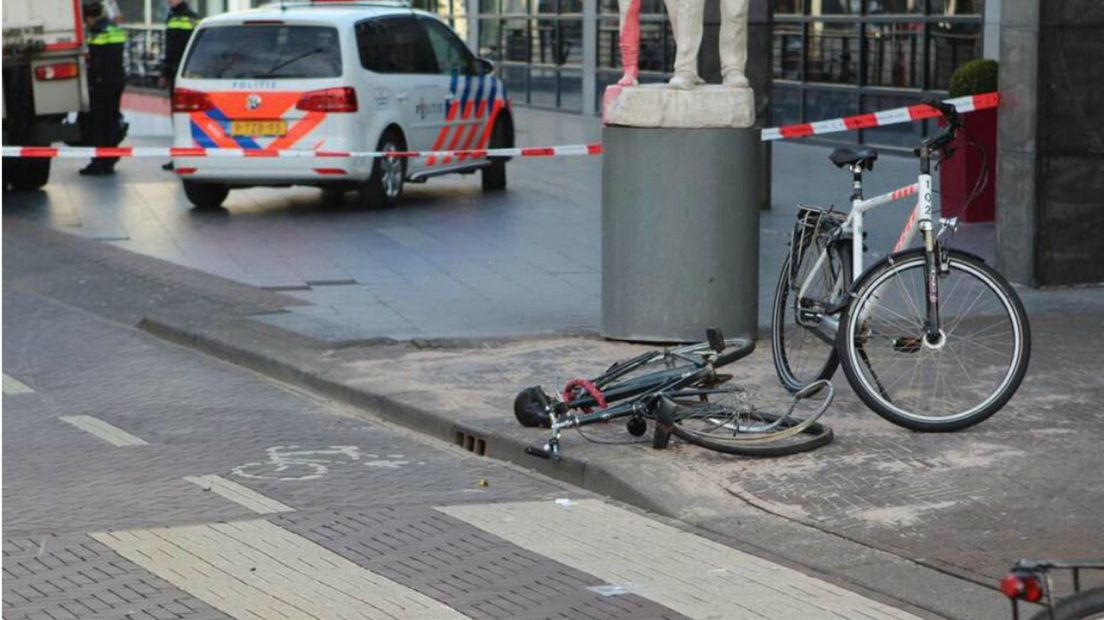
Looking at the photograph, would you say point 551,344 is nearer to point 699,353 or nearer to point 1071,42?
point 699,353

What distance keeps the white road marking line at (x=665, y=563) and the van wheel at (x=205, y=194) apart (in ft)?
37.1

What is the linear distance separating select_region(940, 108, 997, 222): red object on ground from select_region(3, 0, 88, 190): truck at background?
8.56 metres

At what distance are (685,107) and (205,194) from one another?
8650mm

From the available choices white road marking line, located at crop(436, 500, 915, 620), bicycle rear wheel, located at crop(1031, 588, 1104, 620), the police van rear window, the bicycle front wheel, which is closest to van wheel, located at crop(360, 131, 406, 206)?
the police van rear window

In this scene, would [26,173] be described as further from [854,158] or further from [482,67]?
[854,158]

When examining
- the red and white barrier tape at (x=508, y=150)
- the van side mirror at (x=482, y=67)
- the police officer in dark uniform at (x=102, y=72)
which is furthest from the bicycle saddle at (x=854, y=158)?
the police officer in dark uniform at (x=102, y=72)

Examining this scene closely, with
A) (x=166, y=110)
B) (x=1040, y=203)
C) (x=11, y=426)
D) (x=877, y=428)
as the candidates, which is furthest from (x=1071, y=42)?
(x=166, y=110)

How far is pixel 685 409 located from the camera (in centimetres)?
822

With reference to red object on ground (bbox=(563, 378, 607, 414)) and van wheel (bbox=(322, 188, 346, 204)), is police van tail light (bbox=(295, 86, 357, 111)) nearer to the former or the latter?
van wheel (bbox=(322, 188, 346, 204))

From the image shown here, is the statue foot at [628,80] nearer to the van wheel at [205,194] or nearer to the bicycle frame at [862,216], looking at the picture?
the bicycle frame at [862,216]

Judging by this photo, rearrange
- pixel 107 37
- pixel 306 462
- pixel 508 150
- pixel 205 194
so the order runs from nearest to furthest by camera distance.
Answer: pixel 306 462 < pixel 508 150 < pixel 205 194 < pixel 107 37

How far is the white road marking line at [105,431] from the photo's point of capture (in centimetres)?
877

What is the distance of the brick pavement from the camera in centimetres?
612

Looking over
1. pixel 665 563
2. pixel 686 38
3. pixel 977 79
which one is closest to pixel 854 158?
pixel 686 38
